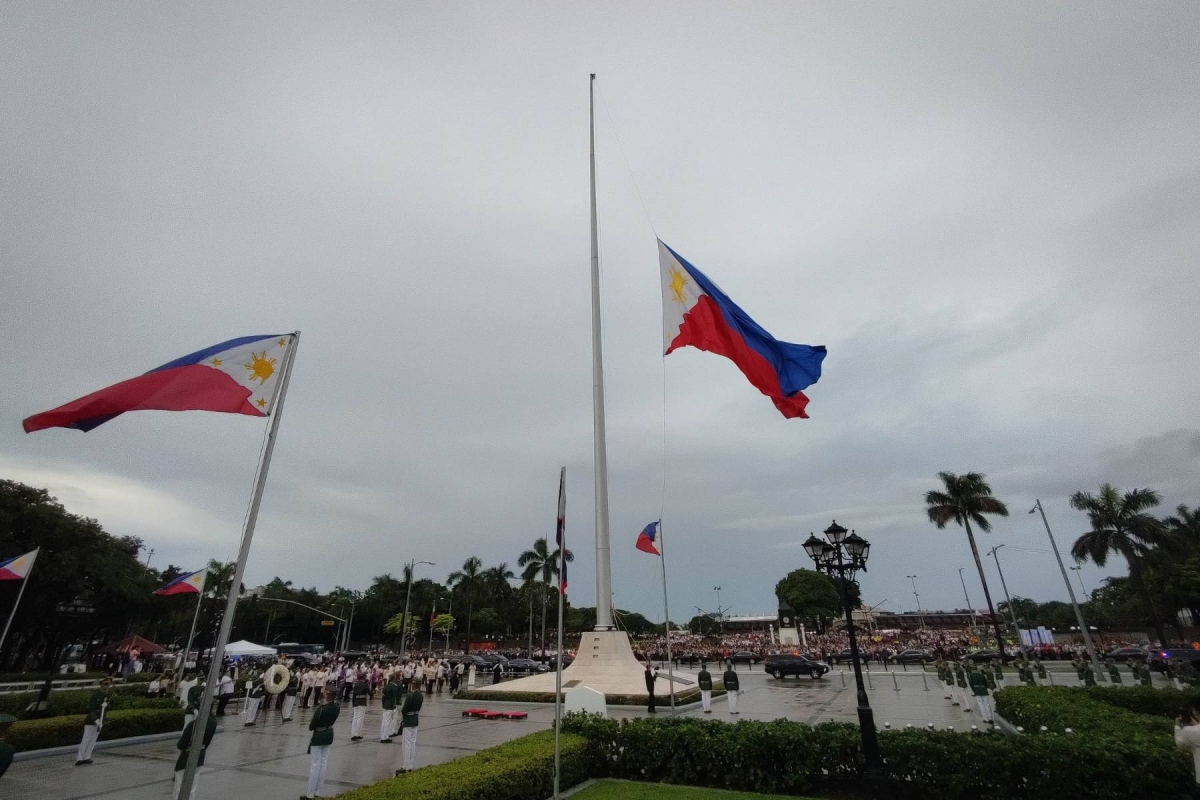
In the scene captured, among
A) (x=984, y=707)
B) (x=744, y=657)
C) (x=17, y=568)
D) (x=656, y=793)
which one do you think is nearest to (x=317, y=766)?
(x=656, y=793)

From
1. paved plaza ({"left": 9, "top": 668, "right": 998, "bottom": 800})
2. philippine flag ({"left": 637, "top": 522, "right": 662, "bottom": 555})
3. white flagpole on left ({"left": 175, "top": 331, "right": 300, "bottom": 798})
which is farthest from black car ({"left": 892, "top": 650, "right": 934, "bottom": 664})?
white flagpole on left ({"left": 175, "top": 331, "right": 300, "bottom": 798})

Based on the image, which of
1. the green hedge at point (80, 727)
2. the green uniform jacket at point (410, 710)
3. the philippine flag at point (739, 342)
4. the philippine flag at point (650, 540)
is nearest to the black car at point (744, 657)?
the philippine flag at point (650, 540)

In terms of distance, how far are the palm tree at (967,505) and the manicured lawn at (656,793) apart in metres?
43.1

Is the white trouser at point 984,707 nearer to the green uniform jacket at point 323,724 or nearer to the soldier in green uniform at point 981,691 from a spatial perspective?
the soldier in green uniform at point 981,691

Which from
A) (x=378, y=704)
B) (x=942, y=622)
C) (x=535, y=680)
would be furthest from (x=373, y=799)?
(x=942, y=622)

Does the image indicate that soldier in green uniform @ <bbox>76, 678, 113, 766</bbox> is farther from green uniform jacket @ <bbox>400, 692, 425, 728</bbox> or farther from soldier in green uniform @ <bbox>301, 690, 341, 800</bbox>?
green uniform jacket @ <bbox>400, 692, 425, 728</bbox>

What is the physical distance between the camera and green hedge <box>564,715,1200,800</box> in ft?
26.1

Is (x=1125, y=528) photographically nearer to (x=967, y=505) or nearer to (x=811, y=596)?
(x=967, y=505)

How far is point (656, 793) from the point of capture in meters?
9.61

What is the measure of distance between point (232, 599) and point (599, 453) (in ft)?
64.8

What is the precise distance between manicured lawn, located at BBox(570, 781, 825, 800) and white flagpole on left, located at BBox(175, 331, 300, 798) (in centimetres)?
583

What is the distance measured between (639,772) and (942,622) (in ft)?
500

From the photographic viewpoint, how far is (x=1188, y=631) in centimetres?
5938

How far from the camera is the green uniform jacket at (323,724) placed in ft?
33.8
